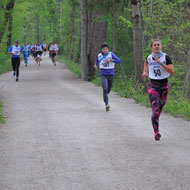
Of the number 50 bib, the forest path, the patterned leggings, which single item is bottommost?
the forest path

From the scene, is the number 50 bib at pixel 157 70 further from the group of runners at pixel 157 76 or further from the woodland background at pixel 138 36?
the woodland background at pixel 138 36

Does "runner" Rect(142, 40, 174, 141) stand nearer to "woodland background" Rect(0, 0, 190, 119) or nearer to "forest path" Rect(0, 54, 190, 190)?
"forest path" Rect(0, 54, 190, 190)

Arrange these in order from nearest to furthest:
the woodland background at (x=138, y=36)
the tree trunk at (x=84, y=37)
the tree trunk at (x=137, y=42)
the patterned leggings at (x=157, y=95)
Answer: the patterned leggings at (x=157, y=95) → the tree trunk at (x=137, y=42) → the woodland background at (x=138, y=36) → the tree trunk at (x=84, y=37)

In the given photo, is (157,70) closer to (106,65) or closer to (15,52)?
(106,65)

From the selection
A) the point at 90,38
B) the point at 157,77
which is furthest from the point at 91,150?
the point at 90,38

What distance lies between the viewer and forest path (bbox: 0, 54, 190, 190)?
19.0ft

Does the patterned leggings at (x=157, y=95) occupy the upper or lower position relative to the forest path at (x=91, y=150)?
upper

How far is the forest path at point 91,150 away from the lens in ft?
19.0

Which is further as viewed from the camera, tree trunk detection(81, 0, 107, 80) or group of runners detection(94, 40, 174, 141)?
tree trunk detection(81, 0, 107, 80)

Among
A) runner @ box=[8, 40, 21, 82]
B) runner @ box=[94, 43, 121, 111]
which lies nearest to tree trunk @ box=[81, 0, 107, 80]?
runner @ box=[8, 40, 21, 82]

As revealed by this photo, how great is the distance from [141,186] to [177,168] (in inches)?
39.8

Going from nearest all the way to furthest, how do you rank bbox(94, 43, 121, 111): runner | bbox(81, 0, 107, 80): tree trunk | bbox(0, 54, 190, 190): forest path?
bbox(0, 54, 190, 190): forest path → bbox(94, 43, 121, 111): runner → bbox(81, 0, 107, 80): tree trunk

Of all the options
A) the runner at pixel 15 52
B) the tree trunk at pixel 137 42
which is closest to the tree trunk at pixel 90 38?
the runner at pixel 15 52

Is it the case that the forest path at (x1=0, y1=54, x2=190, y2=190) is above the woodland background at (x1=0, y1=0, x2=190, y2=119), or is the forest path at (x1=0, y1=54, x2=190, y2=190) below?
below
